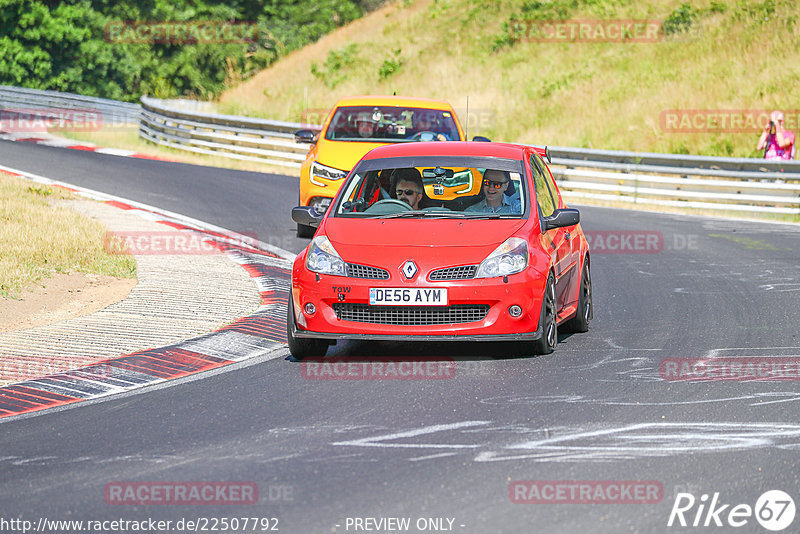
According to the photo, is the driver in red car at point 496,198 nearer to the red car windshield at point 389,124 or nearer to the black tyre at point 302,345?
the black tyre at point 302,345

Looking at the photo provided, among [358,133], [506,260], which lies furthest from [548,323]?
[358,133]

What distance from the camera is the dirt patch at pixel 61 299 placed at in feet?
34.3

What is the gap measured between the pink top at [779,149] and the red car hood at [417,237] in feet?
46.2

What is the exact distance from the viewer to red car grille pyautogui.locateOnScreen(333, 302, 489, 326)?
28.0 feet

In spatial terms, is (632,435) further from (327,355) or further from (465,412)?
(327,355)

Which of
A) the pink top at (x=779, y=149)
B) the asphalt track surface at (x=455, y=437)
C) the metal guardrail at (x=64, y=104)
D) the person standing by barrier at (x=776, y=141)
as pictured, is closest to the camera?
the asphalt track surface at (x=455, y=437)

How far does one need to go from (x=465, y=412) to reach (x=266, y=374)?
5.97 ft

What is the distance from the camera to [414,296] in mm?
8477

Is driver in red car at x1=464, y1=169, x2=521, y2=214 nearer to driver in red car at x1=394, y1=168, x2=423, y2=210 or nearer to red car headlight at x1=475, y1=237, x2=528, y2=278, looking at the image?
driver in red car at x1=394, y1=168, x2=423, y2=210

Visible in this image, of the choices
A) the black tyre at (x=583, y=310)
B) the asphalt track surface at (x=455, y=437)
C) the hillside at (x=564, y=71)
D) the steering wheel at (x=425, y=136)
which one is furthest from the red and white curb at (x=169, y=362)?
the hillside at (x=564, y=71)

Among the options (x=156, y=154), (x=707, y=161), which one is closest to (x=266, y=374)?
(x=707, y=161)

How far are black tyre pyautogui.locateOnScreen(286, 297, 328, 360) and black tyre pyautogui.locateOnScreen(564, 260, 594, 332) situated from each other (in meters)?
2.21

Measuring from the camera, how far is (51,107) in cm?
3947

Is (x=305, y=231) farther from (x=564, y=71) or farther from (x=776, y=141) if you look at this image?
(x=564, y=71)
